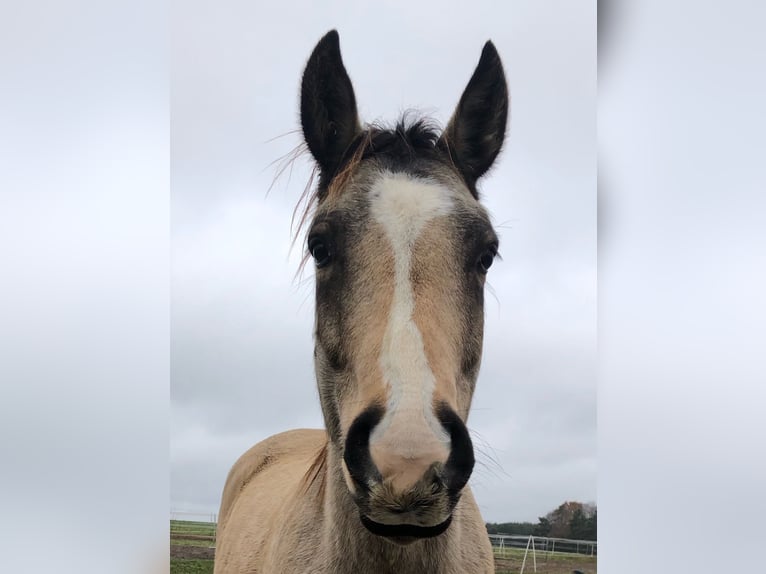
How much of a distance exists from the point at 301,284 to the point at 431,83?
2.35 feet

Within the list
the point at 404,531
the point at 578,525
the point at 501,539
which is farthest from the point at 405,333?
the point at 578,525

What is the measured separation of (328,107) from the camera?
1.52m

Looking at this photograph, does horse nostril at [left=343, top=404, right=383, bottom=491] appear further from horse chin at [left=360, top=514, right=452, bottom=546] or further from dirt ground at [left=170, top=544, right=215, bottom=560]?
dirt ground at [left=170, top=544, right=215, bottom=560]

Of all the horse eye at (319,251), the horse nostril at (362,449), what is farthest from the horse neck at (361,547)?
the horse eye at (319,251)

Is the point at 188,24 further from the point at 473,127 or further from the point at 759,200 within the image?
the point at 759,200

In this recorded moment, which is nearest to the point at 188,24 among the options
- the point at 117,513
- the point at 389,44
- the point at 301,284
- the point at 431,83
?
the point at 389,44

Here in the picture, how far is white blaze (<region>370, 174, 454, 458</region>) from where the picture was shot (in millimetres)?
1110

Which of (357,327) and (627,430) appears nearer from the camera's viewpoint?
(357,327)

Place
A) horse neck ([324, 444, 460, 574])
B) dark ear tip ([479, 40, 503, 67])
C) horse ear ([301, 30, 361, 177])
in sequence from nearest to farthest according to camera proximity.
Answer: horse neck ([324, 444, 460, 574])
horse ear ([301, 30, 361, 177])
dark ear tip ([479, 40, 503, 67])

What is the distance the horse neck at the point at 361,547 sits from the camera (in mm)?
1231

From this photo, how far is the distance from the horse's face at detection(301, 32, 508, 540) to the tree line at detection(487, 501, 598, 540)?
2.58ft

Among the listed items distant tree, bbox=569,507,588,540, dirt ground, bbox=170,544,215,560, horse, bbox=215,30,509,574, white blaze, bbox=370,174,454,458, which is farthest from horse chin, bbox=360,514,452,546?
dirt ground, bbox=170,544,215,560

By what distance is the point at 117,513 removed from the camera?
7.08 feet

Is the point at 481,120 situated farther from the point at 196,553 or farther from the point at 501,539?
the point at 196,553
